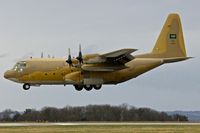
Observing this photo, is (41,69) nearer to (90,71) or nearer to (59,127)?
(90,71)

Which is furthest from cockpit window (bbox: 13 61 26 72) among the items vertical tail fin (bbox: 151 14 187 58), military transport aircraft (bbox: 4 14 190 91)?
vertical tail fin (bbox: 151 14 187 58)

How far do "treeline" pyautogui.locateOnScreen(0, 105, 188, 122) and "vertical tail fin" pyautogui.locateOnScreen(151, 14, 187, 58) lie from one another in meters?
11.8

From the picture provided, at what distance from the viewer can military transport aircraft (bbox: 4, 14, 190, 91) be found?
85750 mm

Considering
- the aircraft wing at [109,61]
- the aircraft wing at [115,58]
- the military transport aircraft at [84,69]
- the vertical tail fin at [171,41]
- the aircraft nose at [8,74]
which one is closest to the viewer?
the aircraft wing at [115,58]

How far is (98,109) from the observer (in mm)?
110188

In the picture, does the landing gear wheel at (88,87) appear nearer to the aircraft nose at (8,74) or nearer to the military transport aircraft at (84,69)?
the military transport aircraft at (84,69)

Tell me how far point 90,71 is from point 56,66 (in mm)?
4242

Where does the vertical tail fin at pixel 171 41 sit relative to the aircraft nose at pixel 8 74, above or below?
above

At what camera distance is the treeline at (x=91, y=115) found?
332ft

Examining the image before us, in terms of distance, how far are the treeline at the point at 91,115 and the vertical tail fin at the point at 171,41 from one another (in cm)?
1175

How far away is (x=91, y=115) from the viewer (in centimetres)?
10538

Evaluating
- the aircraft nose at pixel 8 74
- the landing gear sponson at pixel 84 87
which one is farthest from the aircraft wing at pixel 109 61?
the aircraft nose at pixel 8 74

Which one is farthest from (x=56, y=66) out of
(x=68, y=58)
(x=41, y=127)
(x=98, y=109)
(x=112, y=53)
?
(x=98, y=109)

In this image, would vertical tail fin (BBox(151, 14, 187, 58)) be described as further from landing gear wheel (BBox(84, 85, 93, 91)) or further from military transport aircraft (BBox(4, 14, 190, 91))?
landing gear wheel (BBox(84, 85, 93, 91))
